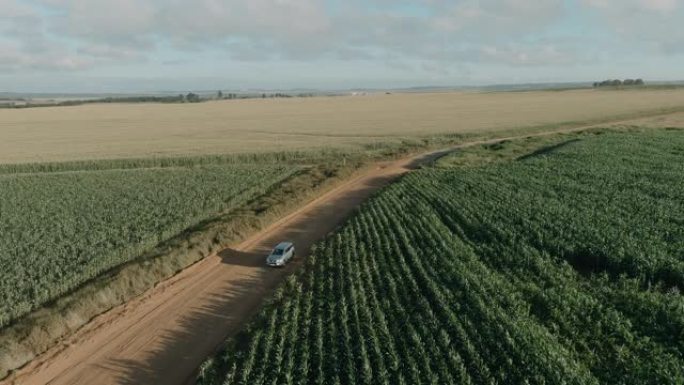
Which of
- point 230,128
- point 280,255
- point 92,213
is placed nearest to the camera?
point 280,255

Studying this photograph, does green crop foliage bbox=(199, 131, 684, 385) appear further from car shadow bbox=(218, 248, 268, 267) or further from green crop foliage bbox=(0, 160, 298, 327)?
green crop foliage bbox=(0, 160, 298, 327)

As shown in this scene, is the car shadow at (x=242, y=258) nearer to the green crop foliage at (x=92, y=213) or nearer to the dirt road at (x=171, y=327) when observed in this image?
the dirt road at (x=171, y=327)

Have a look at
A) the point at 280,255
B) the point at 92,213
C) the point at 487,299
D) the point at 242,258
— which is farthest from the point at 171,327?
the point at 92,213

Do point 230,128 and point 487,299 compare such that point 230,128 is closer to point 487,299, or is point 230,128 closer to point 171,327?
point 171,327

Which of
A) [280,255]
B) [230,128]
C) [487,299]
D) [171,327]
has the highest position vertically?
[230,128]

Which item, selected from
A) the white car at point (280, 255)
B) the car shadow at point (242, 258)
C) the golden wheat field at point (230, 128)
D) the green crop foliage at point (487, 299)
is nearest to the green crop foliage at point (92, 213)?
the car shadow at point (242, 258)

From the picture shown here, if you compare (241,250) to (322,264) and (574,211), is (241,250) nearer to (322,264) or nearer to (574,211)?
(322,264)

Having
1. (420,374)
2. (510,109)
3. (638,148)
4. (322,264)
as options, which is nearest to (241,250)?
(322,264)
